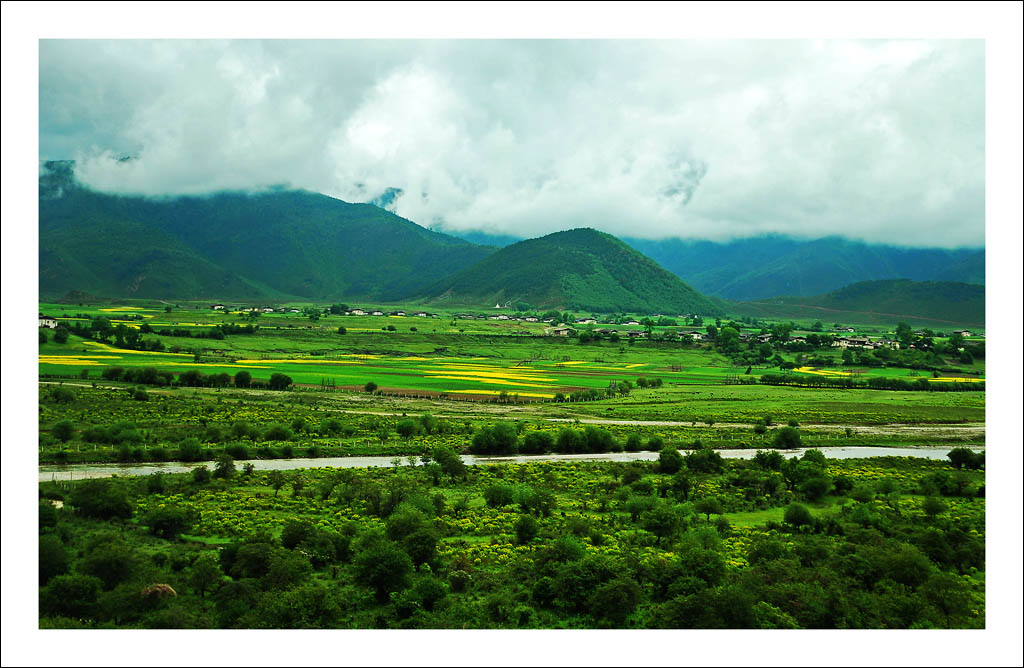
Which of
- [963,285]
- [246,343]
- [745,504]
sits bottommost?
[745,504]

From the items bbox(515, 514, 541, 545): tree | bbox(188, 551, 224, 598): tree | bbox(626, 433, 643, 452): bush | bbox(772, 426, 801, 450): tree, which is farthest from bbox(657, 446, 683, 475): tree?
bbox(188, 551, 224, 598): tree

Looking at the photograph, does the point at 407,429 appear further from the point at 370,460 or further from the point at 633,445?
the point at 633,445

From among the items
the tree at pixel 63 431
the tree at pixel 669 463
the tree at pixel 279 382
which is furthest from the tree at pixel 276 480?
the tree at pixel 279 382

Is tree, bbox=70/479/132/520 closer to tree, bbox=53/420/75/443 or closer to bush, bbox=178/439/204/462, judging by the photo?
bush, bbox=178/439/204/462

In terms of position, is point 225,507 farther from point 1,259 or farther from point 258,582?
point 1,259

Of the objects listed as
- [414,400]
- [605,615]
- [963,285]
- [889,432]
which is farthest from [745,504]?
[963,285]
